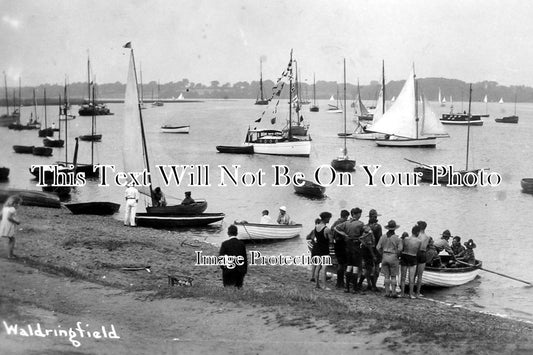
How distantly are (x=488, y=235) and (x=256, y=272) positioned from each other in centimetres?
1940

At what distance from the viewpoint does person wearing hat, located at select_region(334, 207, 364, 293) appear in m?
15.7

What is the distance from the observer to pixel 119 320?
1256 centimetres

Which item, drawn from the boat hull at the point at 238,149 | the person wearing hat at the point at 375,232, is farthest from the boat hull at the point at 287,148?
the person wearing hat at the point at 375,232

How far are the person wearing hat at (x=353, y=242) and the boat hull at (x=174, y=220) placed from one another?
15.6 metres

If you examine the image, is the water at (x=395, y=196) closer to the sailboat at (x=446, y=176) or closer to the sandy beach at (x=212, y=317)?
the sailboat at (x=446, y=176)

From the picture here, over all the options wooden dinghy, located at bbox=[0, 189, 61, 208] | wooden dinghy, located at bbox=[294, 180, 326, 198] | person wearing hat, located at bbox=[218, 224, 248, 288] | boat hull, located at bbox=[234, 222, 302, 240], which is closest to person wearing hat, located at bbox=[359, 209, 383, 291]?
person wearing hat, located at bbox=[218, 224, 248, 288]

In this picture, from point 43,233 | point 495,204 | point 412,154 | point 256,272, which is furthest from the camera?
point 412,154

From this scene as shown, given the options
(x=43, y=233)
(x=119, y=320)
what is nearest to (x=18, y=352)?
(x=119, y=320)

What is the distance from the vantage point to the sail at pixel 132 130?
3007 cm

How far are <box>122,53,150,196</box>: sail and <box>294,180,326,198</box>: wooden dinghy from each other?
65.4ft

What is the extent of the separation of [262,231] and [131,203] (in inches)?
223

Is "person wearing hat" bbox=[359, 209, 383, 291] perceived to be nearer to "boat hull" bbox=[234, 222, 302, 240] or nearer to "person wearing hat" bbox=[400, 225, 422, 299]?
"person wearing hat" bbox=[400, 225, 422, 299]

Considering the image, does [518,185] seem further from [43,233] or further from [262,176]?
[43,233]

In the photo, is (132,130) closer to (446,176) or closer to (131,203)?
(131,203)
